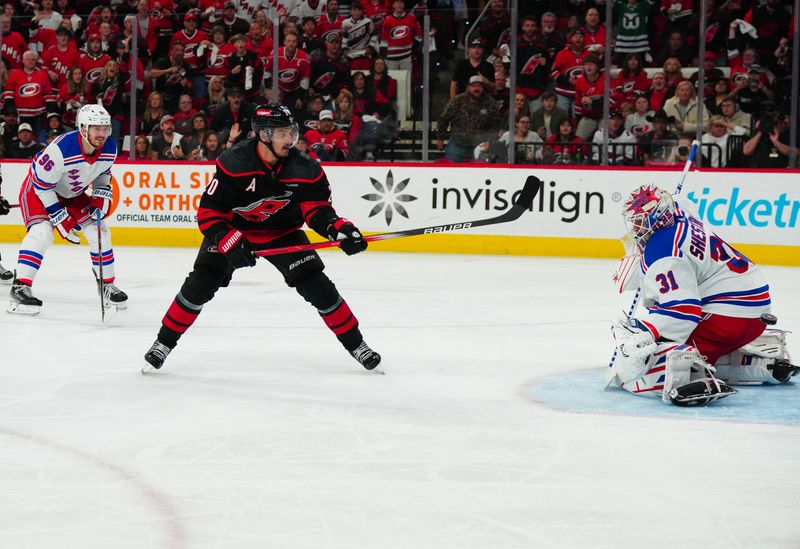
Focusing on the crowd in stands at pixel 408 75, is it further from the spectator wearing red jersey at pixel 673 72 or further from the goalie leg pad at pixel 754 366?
the goalie leg pad at pixel 754 366

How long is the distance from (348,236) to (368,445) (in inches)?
41.4

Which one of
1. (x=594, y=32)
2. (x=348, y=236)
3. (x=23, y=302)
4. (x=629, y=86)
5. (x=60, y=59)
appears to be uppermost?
(x=594, y=32)

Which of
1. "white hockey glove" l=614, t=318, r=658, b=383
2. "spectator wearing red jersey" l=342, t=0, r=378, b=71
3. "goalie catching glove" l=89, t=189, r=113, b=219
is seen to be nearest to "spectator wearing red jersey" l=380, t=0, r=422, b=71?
"spectator wearing red jersey" l=342, t=0, r=378, b=71

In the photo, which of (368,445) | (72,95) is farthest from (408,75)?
(368,445)

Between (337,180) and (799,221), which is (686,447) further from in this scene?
(337,180)

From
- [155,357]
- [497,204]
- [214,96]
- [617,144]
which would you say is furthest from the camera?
[214,96]

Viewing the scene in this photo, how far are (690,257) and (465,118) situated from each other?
6099 mm

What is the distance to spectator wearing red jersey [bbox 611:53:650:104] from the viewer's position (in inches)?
373

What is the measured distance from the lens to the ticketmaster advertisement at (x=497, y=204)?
8.98 meters

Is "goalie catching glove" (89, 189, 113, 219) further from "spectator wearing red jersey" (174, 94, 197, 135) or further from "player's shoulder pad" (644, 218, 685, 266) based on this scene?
"spectator wearing red jersey" (174, 94, 197, 135)

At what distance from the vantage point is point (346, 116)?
10.2 m

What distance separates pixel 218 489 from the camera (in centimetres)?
284

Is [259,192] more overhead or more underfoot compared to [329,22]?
more underfoot

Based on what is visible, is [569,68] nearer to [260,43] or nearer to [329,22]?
[329,22]
